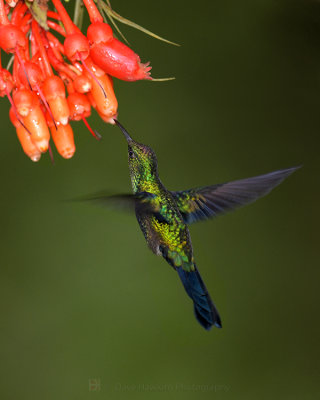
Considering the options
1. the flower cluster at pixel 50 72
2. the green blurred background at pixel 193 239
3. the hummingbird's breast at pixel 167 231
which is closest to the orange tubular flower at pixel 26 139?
the flower cluster at pixel 50 72

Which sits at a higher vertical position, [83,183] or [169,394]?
[83,183]

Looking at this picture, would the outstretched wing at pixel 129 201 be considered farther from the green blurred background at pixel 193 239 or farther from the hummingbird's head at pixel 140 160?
the green blurred background at pixel 193 239

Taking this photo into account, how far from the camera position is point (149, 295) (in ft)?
8.88

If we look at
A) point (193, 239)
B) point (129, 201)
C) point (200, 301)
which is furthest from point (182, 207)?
point (193, 239)

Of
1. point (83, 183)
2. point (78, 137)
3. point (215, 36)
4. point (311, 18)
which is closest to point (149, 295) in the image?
point (83, 183)

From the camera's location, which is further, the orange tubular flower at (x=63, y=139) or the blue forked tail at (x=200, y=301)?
the blue forked tail at (x=200, y=301)

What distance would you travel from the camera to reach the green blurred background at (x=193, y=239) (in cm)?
257

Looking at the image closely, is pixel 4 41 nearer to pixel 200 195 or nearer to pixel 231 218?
pixel 200 195

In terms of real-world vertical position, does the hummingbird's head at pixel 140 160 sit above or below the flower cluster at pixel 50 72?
below

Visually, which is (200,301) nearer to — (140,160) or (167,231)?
(167,231)

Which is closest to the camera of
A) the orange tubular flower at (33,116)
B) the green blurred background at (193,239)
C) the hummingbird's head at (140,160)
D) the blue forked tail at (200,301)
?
the orange tubular flower at (33,116)

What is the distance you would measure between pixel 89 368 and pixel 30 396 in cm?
29

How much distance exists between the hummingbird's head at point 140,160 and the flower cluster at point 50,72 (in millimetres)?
177

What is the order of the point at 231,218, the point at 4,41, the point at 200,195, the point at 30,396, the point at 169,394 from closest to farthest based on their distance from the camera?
1. the point at 4,41
2. the point at 200,195
3. the point at 30,396
4. the point at 169,394
5. the point at 231,218
